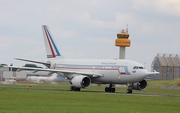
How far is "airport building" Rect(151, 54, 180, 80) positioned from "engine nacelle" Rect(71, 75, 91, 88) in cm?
9042

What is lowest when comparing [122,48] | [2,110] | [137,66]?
[2,110]

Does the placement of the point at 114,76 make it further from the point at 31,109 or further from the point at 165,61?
the point at 165,61

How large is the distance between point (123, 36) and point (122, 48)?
10.6ft

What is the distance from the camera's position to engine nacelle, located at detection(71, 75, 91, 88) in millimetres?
64500

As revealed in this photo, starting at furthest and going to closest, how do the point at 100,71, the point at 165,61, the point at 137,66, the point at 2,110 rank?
the point at 165,61, the point at 100,71, the point at 137,66, the point at 2,110

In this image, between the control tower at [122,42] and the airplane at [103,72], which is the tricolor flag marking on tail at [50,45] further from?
the control tower at [122,42]

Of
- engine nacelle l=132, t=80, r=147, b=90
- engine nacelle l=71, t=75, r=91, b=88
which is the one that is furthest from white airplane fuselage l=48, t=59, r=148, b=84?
engine nacelle l=132, t=80, r=147, b=90

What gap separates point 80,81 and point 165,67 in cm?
9464

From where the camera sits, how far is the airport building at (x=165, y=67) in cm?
15575

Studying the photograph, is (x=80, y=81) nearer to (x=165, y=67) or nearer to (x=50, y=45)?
(x=50, y=45)

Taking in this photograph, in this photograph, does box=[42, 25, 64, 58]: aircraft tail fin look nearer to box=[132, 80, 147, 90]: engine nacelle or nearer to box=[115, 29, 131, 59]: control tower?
box=[132, 80, 147, 90]: engine nacelle

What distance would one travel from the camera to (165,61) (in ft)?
521

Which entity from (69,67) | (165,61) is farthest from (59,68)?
(165,61)

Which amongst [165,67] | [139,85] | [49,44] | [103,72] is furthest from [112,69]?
[165,67]
